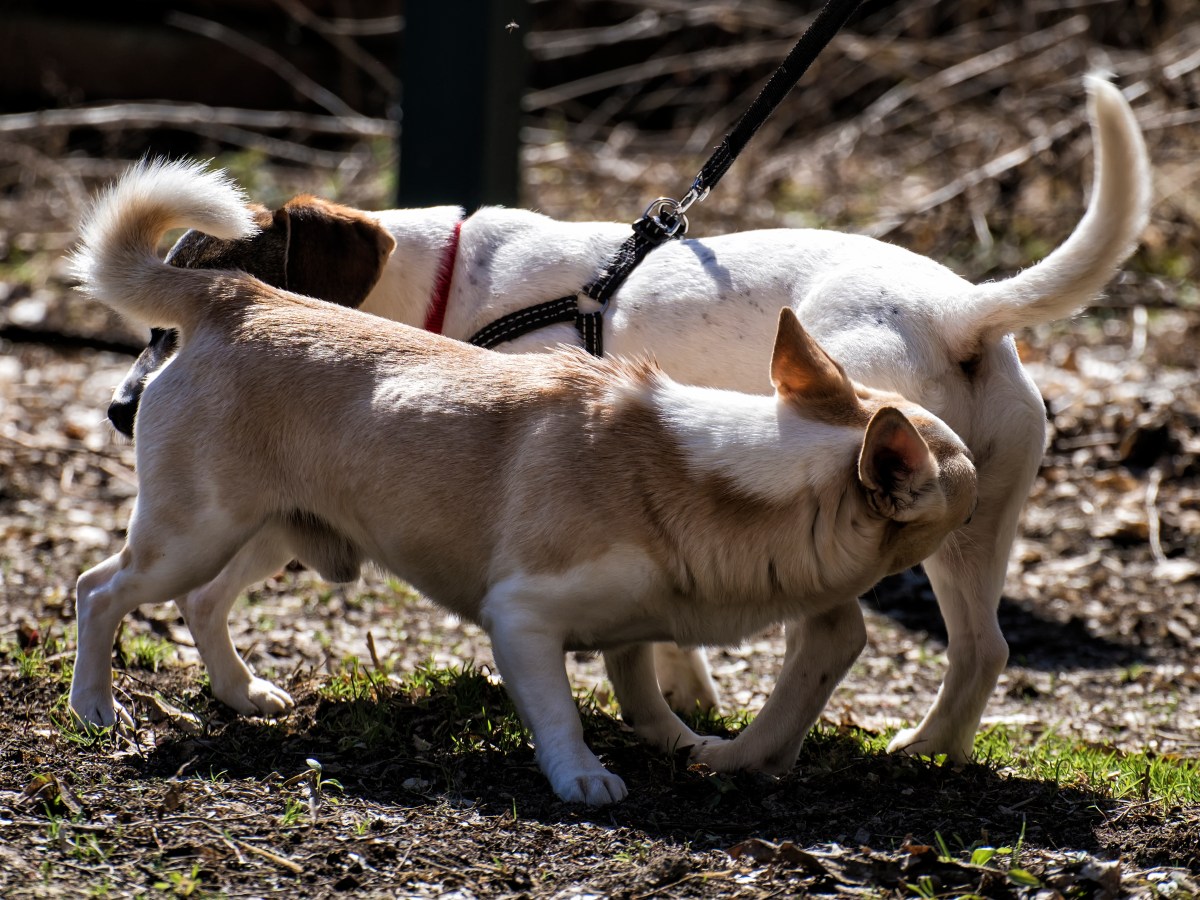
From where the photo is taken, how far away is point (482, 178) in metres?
6.54

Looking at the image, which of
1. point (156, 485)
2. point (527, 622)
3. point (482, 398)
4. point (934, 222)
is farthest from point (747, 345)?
point (934, 222)

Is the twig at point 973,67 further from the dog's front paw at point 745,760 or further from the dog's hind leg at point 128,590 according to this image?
the dog's hind leg at point 128,590

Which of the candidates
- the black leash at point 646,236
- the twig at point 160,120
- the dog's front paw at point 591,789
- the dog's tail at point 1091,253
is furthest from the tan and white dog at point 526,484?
the twig at point 160,120

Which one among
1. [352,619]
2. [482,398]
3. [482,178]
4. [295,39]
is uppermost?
[295,39]

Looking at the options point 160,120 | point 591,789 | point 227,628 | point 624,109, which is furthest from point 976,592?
point 624,109

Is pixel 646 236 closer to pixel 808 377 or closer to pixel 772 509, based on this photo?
pixel 808 377

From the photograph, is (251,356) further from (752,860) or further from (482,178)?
(482,178)

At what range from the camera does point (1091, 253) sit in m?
3.41

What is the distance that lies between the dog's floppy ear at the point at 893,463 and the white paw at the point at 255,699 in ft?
5.55

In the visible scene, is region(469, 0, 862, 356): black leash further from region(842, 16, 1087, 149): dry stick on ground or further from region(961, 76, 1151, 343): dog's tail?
region(842, 16, 1087, 149): dry stick on ground

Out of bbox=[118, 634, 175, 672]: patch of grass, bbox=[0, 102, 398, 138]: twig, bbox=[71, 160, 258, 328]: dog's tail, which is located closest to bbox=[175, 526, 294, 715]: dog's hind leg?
bbox=[118, 634, 175, 672]: patch of grass

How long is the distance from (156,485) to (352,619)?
1.60m

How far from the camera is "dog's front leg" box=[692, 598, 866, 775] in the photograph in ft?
11.0

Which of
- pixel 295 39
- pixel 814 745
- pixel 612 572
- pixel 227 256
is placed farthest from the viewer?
pixel 295 39
